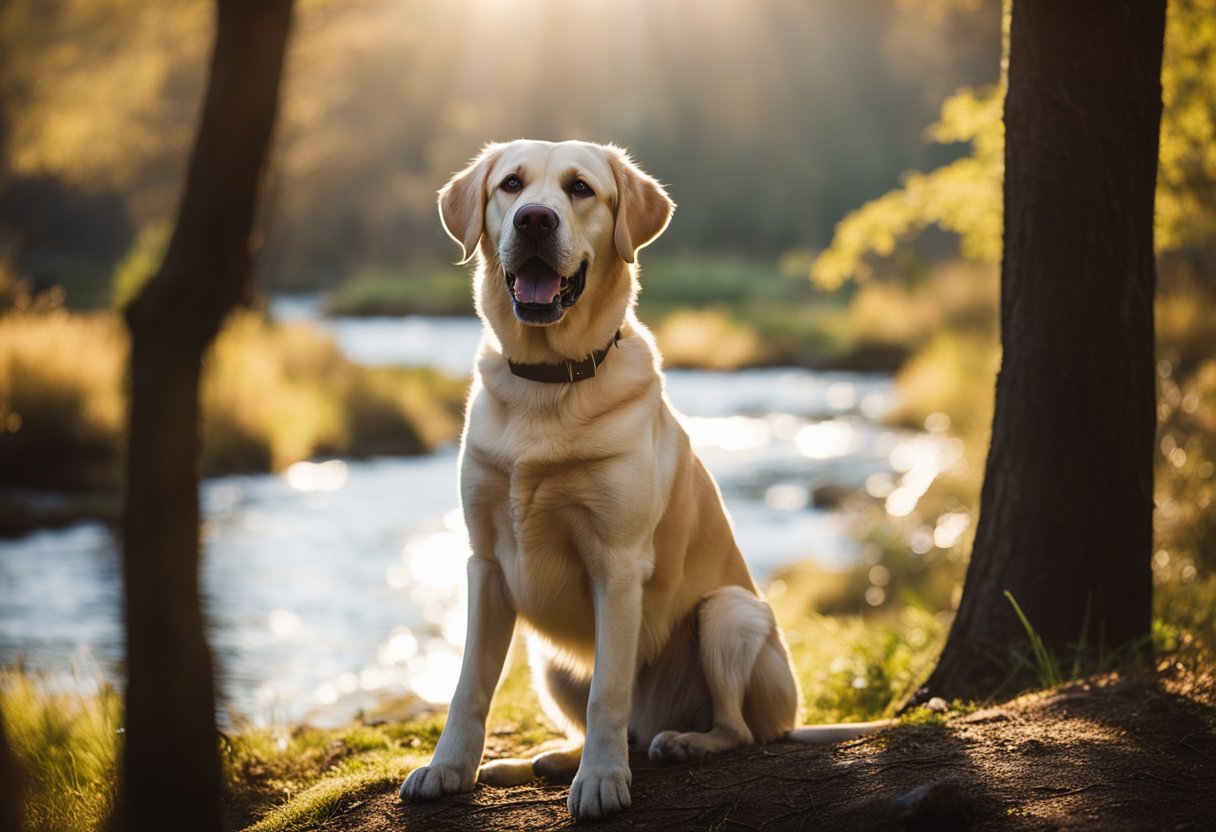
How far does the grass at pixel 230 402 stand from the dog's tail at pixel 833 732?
20.2 ft

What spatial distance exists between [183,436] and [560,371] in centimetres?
107

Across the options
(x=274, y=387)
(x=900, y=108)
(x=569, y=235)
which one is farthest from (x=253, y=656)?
(x=900, y=108)

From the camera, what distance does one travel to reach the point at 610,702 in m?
3.21

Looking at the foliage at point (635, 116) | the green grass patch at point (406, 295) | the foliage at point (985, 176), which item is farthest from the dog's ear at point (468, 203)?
the green grass patch at point (406, 295)

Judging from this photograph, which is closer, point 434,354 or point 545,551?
point 545,551

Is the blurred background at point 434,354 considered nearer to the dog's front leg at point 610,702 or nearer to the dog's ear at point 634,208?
the dog's front leg at point 610,702

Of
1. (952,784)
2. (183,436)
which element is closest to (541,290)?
(183,436)

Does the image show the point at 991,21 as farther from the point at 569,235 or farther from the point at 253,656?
the point at 569,235

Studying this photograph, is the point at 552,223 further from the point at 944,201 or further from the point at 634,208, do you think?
the point at 944,201

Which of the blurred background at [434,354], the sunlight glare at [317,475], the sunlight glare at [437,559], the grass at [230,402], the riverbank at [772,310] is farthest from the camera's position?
the riverbank at [772,310]

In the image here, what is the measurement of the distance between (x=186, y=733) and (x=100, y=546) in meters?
7.42

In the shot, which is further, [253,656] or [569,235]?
[253,656]

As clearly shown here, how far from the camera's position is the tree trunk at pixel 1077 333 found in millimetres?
3967

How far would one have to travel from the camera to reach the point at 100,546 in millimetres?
9555
